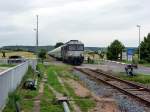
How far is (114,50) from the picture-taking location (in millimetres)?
102062

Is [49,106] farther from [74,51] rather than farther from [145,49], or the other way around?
[145,49]

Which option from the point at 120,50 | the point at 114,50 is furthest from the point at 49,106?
the point at 114,50

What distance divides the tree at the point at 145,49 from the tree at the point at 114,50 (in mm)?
12167

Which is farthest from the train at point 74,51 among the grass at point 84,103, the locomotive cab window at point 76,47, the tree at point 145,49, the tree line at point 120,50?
the grass at point 84,103

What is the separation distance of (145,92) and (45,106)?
819cm

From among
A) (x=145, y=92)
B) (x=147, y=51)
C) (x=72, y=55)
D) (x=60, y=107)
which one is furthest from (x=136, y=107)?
(x=147, y=51)

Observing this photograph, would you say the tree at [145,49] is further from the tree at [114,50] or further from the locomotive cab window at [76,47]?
the locomotive cab window at [76,47]

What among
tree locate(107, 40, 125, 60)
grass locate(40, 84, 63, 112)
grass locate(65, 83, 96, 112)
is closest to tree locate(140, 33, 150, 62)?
tree locate(107, 40, 125, 60)

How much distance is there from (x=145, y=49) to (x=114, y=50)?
53.5 ft

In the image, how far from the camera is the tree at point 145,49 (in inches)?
3371

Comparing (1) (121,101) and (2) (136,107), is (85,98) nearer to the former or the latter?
(1) (121,101)

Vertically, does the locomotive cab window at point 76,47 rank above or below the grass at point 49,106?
above

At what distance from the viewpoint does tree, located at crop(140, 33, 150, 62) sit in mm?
85625

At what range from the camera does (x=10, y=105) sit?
603 inches
